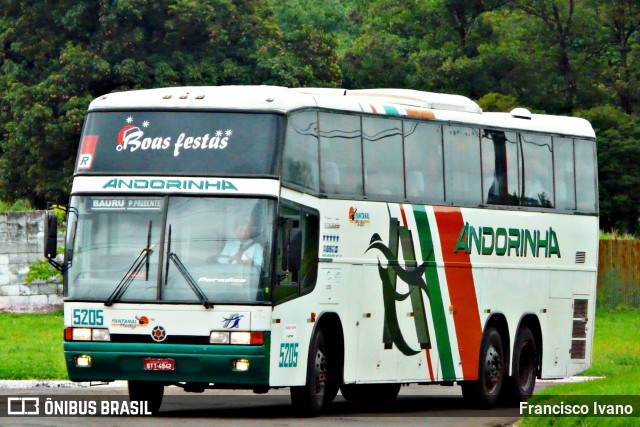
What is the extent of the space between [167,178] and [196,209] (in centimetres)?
51

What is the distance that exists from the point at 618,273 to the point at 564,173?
20113 mm

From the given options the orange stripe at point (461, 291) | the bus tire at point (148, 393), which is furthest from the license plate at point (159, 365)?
the orange stripe at point (461, 291)

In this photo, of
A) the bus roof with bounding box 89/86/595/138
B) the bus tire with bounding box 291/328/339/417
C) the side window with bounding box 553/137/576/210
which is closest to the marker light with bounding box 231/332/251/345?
the bus tire with bounding box 291/328/339/417

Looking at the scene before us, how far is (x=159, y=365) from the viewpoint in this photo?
1545cm


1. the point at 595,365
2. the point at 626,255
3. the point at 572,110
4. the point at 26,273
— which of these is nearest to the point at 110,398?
the point at 595,365

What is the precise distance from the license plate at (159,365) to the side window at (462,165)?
5.16 metres

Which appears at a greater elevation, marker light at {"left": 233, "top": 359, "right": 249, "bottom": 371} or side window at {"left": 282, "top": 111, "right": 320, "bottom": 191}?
side window at {"left": 282, "top": 111, "right": 320, "bottom": 191}

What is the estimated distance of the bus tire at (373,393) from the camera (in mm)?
20688

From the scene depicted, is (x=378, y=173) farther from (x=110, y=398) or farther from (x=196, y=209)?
(x=110, y=398)

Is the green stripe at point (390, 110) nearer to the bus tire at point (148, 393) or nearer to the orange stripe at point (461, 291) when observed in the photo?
the orange stripe at point (461, 291)

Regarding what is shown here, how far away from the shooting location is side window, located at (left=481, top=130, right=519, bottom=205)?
2009 cm

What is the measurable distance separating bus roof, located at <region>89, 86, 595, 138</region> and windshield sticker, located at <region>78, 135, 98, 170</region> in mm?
350

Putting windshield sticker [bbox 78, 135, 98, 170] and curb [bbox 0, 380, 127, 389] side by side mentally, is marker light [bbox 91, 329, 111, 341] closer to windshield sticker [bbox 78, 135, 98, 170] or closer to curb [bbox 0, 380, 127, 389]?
windshield sticker [bbox 78, 135, 98, 170]

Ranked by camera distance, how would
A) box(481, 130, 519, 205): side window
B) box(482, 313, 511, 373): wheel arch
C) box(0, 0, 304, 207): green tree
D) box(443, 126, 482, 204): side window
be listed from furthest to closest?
1. box(0, 0, 304, 207): green tree
2. box(482, 313, 511, 373): wheel arch
3. box(481, 130, 519, 205): side window
4. box(443, 126, 482, 204): side window
